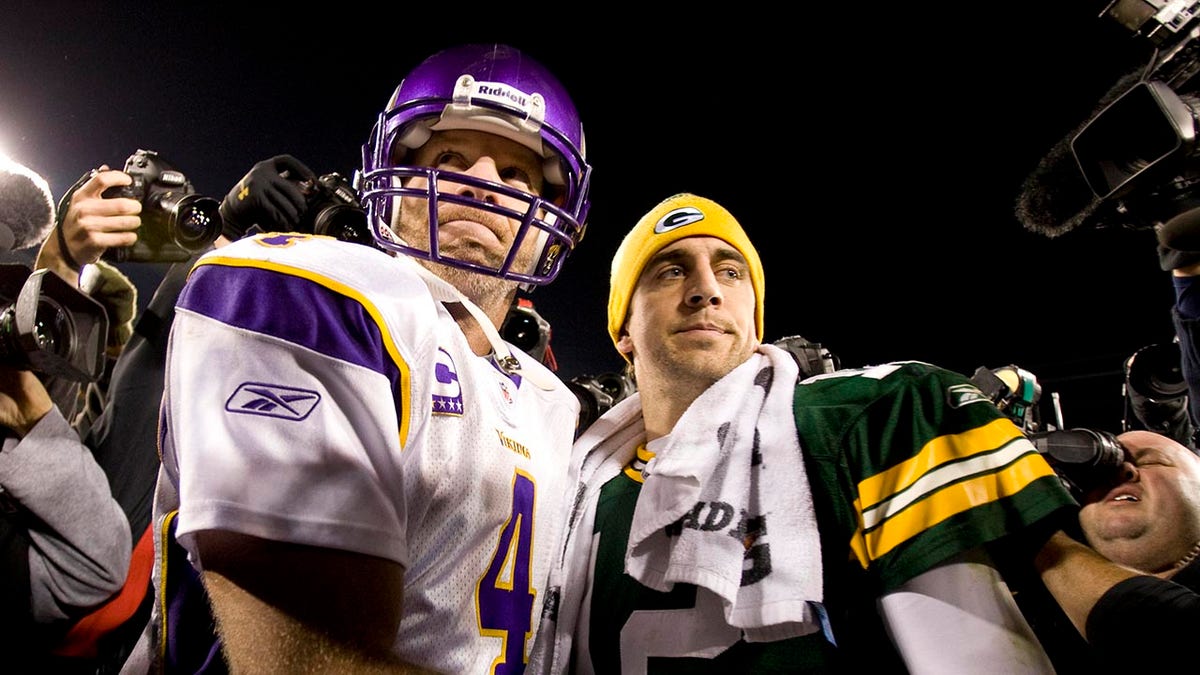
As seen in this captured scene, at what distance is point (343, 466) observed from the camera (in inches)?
31.9

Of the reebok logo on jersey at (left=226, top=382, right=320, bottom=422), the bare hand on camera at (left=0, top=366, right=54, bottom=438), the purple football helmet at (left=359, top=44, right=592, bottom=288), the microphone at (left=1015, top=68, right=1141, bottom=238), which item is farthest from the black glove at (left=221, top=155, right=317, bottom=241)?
the microphone at (left=1015, top=68, right=1141, bottom=238)

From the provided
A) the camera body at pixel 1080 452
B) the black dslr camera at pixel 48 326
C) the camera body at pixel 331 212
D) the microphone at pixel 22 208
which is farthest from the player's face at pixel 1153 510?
the microphone at pixel 22 208

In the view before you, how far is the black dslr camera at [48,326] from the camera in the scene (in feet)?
4.94

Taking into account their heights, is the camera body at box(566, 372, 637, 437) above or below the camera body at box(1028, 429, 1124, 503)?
below

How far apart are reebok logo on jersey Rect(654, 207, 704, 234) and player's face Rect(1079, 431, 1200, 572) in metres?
1.83

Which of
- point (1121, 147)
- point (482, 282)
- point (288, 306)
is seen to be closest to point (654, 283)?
point (482, 282)

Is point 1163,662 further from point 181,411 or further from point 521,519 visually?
point 181,411

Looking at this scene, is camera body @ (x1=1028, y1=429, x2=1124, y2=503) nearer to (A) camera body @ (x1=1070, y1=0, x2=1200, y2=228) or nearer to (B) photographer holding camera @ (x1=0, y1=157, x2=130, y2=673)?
(A) camera body @ (x1=1070, y1=0, x2=1200, y2=228)

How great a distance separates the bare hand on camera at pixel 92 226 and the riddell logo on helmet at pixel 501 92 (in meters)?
1.38

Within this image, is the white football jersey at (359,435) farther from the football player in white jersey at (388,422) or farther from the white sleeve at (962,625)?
the white sleeve at (962,625)

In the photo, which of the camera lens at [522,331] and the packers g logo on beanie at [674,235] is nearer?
the packers g logo on beanie at [674,235]

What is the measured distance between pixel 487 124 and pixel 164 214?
1396mm

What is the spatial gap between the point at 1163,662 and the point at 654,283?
1796 mm

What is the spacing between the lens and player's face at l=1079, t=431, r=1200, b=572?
2.09 m
